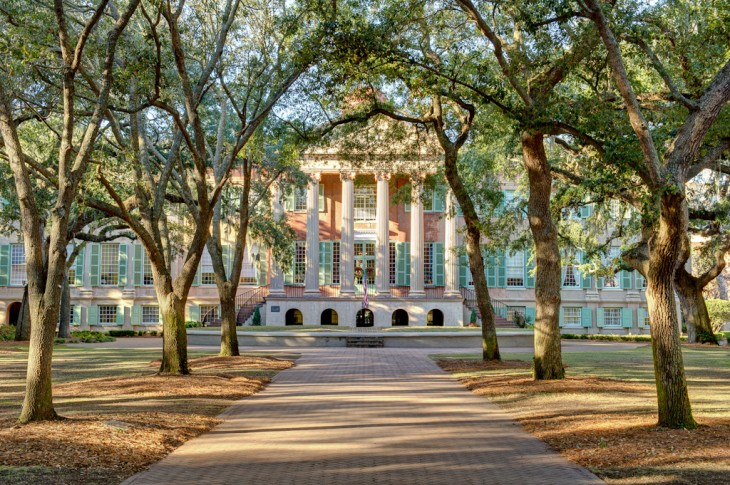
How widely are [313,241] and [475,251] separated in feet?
81.4

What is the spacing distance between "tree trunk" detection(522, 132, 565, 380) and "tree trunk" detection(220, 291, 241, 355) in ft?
32.2

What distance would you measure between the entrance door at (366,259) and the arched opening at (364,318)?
4.64 ft

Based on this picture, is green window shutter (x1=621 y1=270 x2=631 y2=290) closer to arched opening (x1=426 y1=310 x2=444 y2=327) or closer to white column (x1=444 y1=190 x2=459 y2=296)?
white column (x1=444 y1=190 x2=459 y2=296)

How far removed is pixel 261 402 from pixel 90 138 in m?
5.21

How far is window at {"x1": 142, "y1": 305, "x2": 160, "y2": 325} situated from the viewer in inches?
1763

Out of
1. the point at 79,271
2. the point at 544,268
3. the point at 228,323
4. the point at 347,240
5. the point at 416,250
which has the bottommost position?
the point at 228,323

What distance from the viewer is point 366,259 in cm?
4416

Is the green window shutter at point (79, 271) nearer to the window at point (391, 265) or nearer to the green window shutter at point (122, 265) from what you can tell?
Result: the green window shutter at point (122, 265)

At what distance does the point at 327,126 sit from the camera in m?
17.8

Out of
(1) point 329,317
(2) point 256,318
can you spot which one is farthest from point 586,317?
(2) point 256,318

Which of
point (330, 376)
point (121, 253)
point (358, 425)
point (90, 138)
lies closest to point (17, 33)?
point (90, 138)

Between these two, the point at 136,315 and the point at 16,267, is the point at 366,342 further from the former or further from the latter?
the point at 16,267

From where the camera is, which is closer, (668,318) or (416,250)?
(668,318)

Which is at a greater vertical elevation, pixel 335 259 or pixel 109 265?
pixel 335 259
